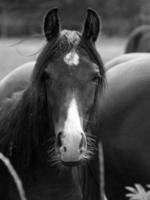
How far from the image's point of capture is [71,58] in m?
4.62

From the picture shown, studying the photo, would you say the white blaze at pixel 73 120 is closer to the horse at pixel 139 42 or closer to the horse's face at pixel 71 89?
the horse's face at pixel 71 89

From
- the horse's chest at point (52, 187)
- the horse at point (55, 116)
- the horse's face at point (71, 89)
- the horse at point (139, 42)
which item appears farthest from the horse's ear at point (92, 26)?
the horse at point (139, 42)

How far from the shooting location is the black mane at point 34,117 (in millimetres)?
4699

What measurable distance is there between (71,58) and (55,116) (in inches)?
16.7

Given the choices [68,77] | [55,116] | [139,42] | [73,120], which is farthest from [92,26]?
[139,42]

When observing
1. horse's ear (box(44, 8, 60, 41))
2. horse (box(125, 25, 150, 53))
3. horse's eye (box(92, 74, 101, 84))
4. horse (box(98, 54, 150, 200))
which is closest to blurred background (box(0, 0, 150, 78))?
horse (box(125, 25, 150, 53))

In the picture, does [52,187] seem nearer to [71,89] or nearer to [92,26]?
[71,89]

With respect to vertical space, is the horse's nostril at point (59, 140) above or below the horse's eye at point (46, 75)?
below

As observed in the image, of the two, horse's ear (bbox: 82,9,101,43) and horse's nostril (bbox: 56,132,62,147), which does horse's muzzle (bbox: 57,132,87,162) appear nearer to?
horse's nostril (bbox: 56,132,62,147)

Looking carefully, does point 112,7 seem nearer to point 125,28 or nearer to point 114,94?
point 125,28

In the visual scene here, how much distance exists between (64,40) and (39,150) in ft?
2.94

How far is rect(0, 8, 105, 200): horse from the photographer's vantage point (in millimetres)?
4441

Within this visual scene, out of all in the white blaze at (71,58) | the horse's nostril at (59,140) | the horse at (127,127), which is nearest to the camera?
the horse's nostril at (59,140)

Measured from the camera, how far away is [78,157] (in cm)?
430
